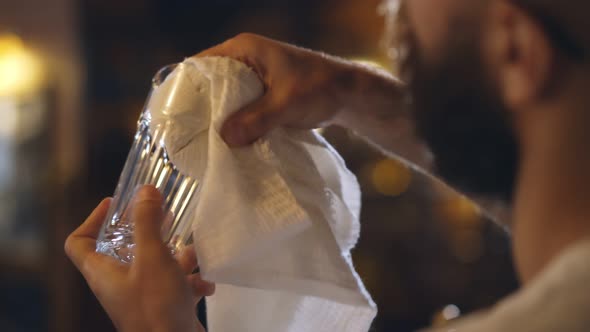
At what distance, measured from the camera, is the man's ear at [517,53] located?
1.54 feet

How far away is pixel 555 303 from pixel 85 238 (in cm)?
37

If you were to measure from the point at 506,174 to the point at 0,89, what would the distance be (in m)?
2.12

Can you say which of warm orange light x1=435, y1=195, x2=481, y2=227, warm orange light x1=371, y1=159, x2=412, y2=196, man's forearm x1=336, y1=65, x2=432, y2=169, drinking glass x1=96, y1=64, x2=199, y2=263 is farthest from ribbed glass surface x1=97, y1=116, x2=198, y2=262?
warm orange light x1=435, y1=195, x2=481, y2=227

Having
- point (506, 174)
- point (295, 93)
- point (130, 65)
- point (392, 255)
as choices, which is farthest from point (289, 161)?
point (130, 65)

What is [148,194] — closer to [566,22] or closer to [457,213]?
[566,22]

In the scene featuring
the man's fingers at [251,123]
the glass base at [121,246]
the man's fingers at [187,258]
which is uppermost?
the man's fingers at [251,123]

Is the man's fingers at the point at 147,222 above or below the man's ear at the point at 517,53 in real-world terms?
below

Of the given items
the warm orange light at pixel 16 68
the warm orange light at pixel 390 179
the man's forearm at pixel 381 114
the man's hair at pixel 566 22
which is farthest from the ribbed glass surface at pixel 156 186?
the warm orange light at pixel 16 68

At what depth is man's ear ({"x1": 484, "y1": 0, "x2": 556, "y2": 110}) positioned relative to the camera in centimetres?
47

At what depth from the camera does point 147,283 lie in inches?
22.1

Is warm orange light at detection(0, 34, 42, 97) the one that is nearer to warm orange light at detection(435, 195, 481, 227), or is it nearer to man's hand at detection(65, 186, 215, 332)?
warm orange light at detection(435, 195, 481, 227)

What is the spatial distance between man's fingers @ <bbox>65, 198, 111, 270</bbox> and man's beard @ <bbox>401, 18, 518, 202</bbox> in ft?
0.88

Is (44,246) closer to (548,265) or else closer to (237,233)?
(237,233)

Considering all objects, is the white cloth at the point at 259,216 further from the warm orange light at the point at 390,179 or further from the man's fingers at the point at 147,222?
the warm orange light at the point at 390,179
